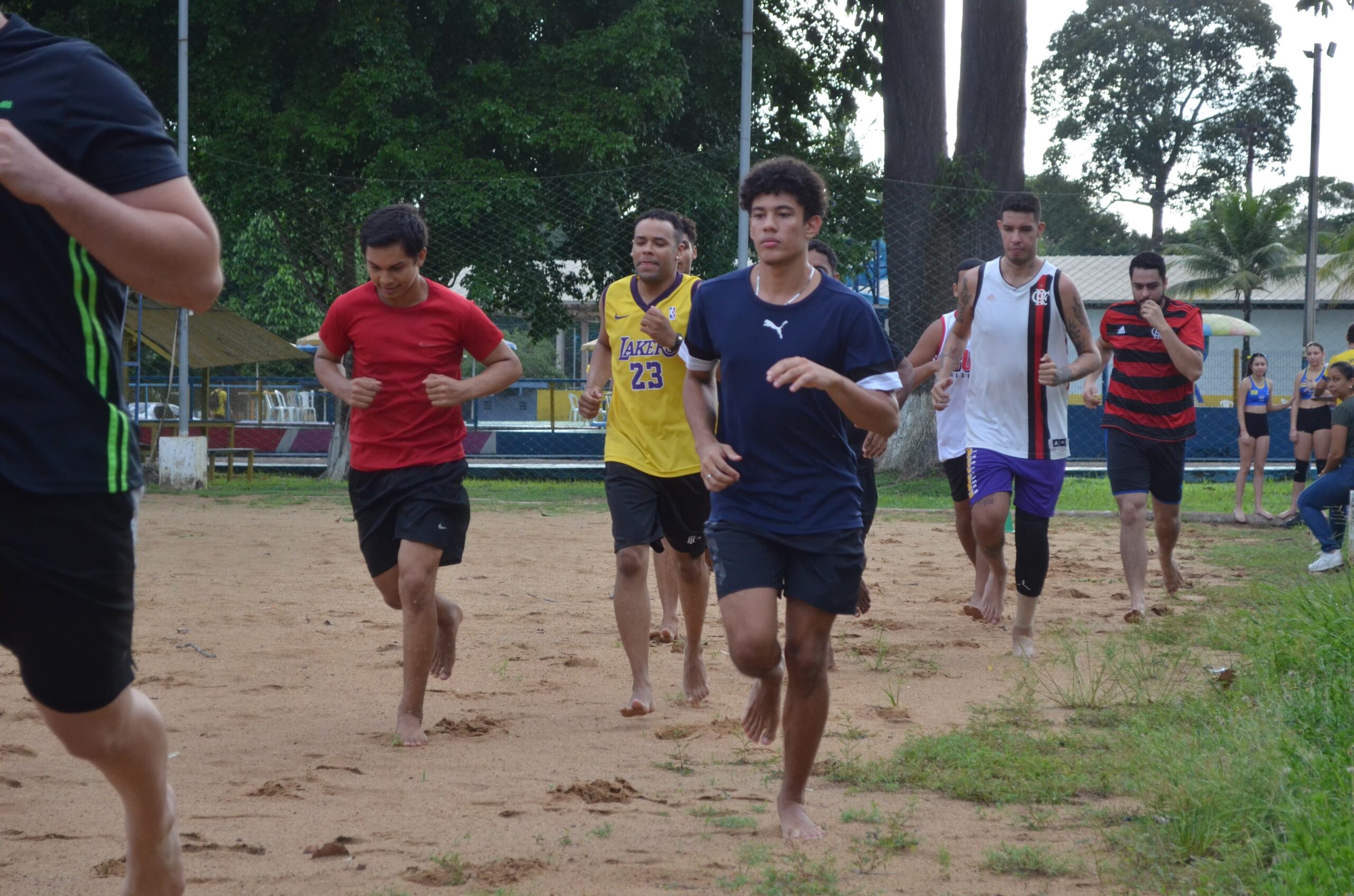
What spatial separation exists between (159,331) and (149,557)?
30.6ft

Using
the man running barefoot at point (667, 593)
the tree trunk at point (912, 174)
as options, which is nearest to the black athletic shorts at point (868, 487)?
the man running barefoot at point (667, 593)

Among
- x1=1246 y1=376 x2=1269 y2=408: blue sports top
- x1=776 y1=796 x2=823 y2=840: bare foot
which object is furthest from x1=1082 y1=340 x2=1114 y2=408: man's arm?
x1=1246 y1=376 x2=1269 y2=408: blue sports top

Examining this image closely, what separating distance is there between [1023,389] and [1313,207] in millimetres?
19664

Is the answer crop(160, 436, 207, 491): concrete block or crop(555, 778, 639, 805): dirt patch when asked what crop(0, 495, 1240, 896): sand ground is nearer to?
crop(555, 778, 639, 805): dirt patch

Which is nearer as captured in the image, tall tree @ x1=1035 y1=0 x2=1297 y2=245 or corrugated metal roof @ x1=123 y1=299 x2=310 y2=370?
corrugated metal roof @ x1=123 y1=299 x2=310 y2=370

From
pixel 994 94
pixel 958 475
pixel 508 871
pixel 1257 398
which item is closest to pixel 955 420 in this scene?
pixel 958 475

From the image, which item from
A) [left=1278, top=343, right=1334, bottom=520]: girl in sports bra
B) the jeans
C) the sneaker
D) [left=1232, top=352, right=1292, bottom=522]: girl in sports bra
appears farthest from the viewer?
[left=1232, top=352, right=1292, bottom=522]: girl in sports bra

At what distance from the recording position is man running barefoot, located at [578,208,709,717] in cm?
579

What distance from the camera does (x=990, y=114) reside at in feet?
63.9

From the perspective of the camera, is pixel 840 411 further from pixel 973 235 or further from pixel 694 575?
pixel 973 235

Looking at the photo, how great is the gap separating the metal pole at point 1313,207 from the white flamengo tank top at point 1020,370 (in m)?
16.9

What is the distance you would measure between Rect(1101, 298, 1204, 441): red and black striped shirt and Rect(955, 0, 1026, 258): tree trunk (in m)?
10.4

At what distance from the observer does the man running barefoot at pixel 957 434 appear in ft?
27.7

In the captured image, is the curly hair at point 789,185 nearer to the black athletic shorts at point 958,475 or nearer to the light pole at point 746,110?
the black athletic shorts at point 958,475
